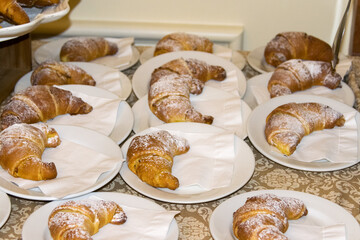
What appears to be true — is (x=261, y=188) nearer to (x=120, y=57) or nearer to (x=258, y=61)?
(x=258, y=61)

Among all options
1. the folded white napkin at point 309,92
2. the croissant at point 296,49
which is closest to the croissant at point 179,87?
the folded white napkin at point 309,92

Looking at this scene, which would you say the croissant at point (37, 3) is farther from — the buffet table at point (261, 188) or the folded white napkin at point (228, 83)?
the folded white napkin at point (228, 83)

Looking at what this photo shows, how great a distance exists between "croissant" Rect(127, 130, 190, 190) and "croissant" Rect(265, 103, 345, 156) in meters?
0.23

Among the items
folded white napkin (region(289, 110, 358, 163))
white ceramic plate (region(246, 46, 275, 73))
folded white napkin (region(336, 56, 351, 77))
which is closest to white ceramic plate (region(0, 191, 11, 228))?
folded white napkin (region(289, 110, 358, 163))

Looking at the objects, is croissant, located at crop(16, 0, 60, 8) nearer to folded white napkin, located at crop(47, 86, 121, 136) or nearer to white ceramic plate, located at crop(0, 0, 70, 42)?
white ceramic plate, located at crop(0, 0, 70, 42)

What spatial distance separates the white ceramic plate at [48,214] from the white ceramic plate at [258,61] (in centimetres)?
82

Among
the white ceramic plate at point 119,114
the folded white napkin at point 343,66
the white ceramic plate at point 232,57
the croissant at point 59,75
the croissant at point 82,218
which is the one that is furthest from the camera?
the white ceramic plate at point 232,57

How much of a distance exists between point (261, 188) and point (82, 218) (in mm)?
439

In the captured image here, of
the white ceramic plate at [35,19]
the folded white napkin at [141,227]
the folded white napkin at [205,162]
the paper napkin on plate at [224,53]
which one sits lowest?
the folded white napkin at [141,227]

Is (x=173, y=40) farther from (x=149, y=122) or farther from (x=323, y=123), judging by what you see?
(x=323, y=123)

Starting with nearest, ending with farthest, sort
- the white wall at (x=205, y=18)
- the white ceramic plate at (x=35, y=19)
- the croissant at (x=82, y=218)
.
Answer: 1. the croissant at (x=82, y=218)
2. the white ceramic plate at (x=35, y=19)
3. the white wall at (x=205, y=18)

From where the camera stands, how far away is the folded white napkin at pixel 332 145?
130 cm

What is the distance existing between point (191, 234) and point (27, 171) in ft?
1.23

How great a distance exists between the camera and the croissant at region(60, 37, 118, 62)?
5.76ft
